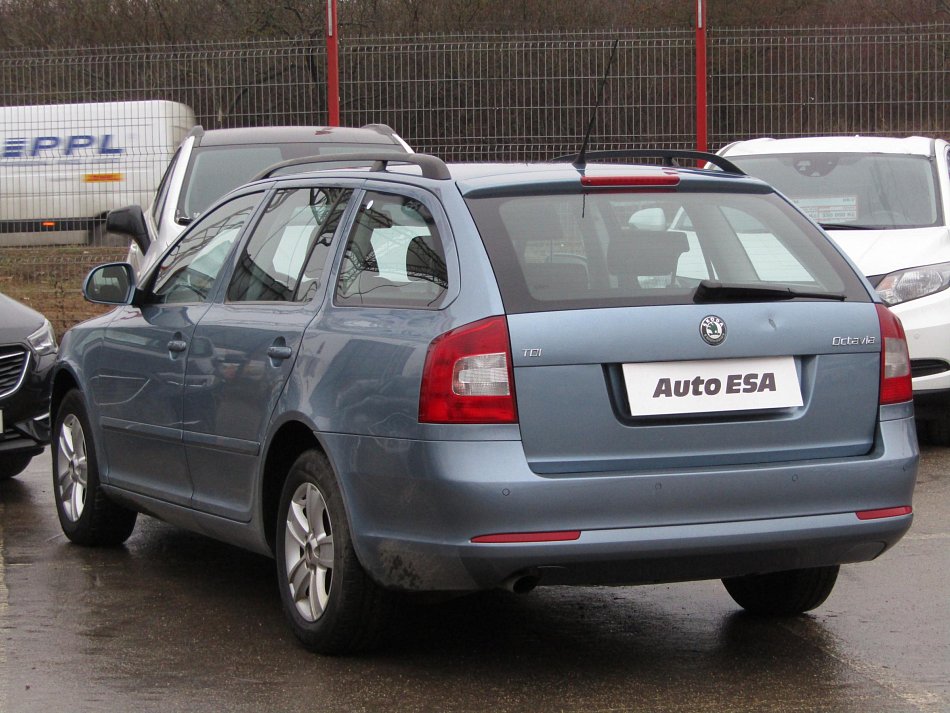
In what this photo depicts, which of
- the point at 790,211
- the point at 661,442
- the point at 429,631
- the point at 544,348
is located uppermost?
the point at 790,211

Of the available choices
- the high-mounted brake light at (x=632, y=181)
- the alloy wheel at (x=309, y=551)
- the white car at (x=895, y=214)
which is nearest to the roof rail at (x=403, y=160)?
the high-mounted brake light at (x=632, y=181)

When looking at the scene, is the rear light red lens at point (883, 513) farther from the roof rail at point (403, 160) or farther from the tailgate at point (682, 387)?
the roof rail at point (403, 160)

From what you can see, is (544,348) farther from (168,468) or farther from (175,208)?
(175,208)

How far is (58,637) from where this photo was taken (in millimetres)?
5109

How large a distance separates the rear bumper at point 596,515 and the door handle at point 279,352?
504 millimetres

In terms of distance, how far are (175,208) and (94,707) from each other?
247 inches

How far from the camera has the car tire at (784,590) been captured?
5.20 metres

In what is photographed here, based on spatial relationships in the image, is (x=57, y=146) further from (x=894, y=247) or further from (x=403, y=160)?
(x=403, y=160)

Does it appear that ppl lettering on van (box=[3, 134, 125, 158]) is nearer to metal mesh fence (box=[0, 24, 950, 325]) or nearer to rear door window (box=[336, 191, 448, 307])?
metal mesh fence (box=[0, 24, 950, 325])

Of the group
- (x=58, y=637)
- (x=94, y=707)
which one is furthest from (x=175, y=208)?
(x=94, y=707)

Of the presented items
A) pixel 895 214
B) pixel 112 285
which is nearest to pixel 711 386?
pixel 112 285

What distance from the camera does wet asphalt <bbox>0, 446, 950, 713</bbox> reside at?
438 centimetres

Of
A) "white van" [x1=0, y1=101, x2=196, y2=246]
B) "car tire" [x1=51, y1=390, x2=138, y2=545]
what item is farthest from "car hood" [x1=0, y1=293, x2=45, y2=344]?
"white van" [x1=0, y1=101, x2=196, y2=246]

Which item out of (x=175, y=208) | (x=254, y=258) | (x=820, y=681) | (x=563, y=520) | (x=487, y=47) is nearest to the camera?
(x=563, y=520)
